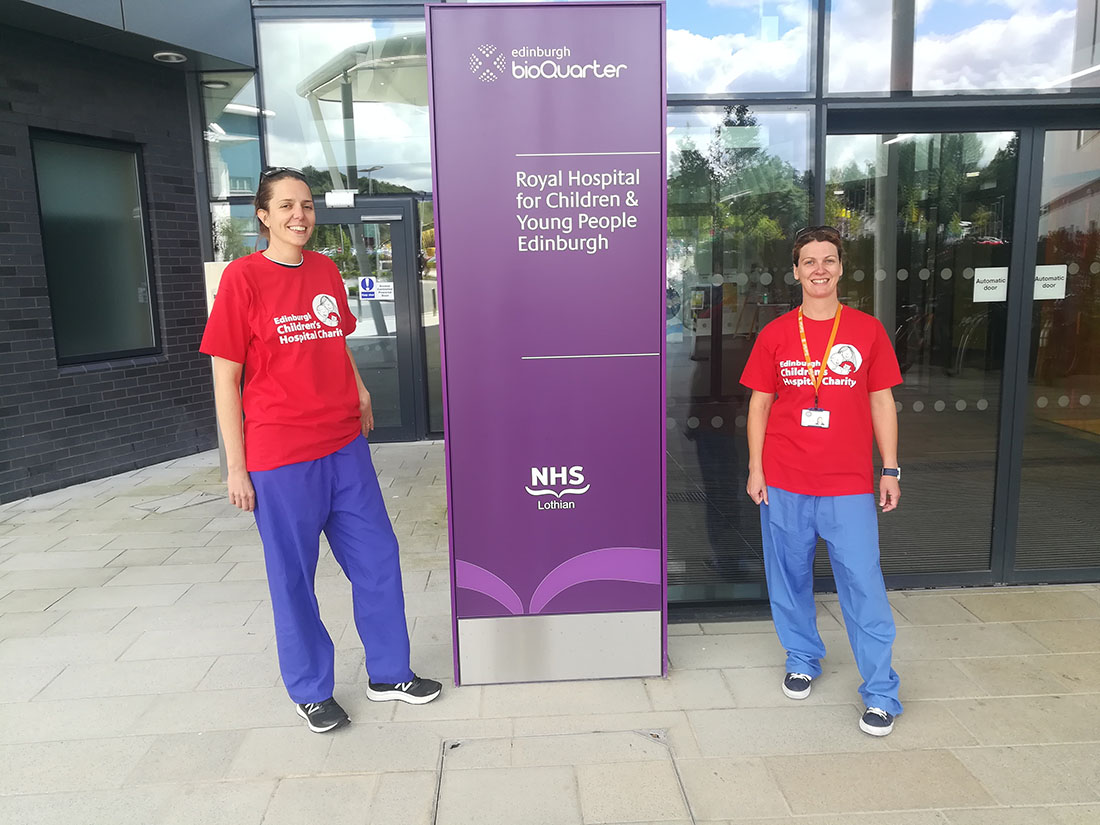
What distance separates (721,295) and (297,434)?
6.85 feet

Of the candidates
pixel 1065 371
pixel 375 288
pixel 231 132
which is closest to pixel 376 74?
pixel 231 132

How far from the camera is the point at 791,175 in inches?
145

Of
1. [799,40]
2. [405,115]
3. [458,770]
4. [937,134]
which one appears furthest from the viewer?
[405,115]

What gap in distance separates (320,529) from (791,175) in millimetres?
2594

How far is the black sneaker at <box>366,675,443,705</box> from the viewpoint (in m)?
3.01

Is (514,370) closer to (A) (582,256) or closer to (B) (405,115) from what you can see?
(A) (582,256)

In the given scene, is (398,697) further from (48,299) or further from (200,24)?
(200,24)

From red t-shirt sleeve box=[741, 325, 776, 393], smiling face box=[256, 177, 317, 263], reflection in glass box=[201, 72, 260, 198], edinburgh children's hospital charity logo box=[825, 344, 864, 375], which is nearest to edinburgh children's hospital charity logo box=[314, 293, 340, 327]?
smiling face box=[256, 177, 317, 263]

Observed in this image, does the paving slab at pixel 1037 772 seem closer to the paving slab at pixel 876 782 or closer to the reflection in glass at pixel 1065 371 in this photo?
the paving slab at pixel 876 782

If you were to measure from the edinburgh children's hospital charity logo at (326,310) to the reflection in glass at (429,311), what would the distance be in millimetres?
4995

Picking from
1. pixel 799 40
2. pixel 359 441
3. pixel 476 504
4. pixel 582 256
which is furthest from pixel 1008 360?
pixel 359 441

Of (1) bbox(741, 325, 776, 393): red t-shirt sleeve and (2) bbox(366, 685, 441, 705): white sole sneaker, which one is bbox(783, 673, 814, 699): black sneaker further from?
(2) bbox(366, 685, 441, 705): white sole sneaker

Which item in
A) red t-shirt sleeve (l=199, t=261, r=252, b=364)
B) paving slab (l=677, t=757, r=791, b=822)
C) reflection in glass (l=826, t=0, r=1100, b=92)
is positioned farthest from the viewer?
reflection in glass (l=826, t=0, r=1100, b=92)

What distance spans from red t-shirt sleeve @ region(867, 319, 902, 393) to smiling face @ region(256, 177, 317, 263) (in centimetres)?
197
